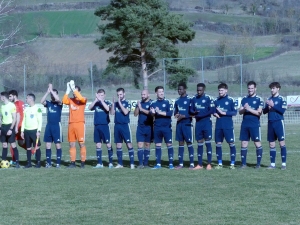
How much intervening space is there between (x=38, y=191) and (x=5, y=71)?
2491 centimetres

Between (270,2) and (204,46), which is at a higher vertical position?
(270,2)

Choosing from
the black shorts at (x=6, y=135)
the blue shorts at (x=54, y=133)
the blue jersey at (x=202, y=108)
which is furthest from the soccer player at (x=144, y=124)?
the black shorts at (x=6, y=135)

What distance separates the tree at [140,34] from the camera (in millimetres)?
47219

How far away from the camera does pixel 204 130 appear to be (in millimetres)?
15852

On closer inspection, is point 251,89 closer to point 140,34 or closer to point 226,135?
point 226,135

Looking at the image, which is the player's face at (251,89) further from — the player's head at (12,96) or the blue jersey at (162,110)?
the player's head at (12,96)

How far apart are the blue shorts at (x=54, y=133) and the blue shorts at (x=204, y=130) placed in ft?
10.9

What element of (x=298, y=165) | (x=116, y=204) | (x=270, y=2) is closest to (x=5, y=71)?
(x=298, y=165)

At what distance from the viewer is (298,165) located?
1625 centimetres

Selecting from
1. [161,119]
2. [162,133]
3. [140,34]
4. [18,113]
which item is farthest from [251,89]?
[140,34]

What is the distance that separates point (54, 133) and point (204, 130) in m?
3.61

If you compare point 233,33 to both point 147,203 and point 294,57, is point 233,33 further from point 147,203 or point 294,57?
point 147,203

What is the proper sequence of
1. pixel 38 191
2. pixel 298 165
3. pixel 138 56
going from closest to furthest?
pixel 38 191, pixel 298 165, pixel 138 56

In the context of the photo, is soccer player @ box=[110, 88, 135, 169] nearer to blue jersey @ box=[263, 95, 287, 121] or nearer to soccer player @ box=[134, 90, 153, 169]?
soccer player @ box=[134, 90, 153, 169]
